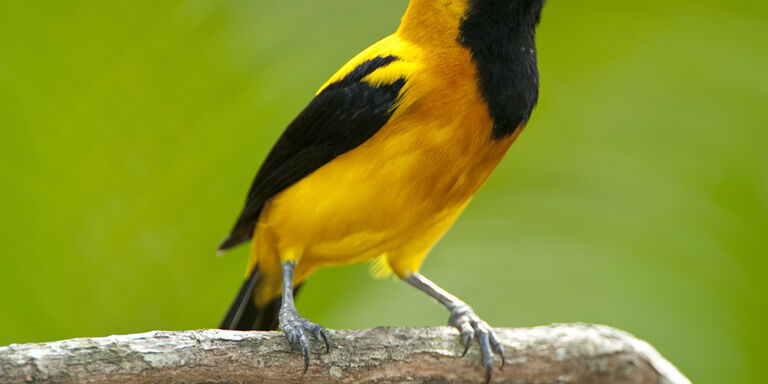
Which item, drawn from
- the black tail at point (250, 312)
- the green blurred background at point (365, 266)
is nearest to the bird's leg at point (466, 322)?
the green blurred background at point (365, 266)

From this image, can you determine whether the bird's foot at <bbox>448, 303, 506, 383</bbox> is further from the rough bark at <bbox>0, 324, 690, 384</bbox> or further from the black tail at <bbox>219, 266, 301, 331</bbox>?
the black tail at <bbox>219, 266, 301, 331</bbox>

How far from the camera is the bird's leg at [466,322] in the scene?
3510mm

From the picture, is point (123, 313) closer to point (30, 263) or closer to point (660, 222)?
point (30, 263)

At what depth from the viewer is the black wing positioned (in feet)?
11.8

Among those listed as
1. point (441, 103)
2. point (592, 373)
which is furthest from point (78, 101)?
point (592, 373)

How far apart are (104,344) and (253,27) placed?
6.92 feet

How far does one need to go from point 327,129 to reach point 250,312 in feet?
4.08

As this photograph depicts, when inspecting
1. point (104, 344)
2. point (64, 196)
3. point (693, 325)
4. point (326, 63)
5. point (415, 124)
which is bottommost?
point (693, 325)

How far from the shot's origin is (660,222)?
453 cm

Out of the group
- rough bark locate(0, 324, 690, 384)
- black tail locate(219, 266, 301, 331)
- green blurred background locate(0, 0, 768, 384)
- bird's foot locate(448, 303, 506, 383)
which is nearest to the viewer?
rough bark locate(0, 324, 690, 384)

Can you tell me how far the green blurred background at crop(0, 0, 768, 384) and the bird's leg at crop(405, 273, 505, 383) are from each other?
0.80ft

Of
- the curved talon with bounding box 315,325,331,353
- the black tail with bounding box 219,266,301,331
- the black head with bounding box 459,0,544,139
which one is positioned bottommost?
the black tail with bounding box 219,266,301,331

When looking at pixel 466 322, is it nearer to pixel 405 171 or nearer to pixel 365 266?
pixel 405 171

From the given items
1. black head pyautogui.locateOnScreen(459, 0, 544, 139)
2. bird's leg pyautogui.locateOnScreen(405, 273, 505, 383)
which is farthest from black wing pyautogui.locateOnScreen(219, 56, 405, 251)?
bird's leg pyautogui.locateOnScreen(405, 273, 505, 383)
